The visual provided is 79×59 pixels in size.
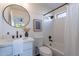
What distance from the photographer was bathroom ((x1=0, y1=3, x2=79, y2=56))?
201 cm

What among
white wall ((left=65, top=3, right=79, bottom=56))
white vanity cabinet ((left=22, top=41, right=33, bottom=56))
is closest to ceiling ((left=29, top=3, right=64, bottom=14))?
white wall ((left=65, top=3, right=79, bottom=56))

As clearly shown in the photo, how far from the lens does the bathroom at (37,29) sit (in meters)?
2.01

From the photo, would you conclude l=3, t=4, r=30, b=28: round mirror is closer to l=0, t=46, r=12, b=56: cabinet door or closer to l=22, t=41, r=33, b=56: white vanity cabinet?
l=22, t=41, r=33, b=56: white vanity cabinet

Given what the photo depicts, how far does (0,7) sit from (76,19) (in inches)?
72.0

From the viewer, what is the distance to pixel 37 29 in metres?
3.01

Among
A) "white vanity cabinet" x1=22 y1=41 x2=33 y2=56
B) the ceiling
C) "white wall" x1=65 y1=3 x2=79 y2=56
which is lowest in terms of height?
"white vanity cabinet" x1=22 y1=41 x2=33 y2=56

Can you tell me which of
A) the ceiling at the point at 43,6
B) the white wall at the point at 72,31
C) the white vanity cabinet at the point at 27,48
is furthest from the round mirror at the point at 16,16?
the white wall at the point at 72,31

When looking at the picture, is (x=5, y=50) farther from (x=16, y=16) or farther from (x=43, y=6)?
(x=43, y=6)

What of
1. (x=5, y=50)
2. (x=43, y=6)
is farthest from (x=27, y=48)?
(x=43, y=6)

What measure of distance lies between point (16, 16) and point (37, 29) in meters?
0.79

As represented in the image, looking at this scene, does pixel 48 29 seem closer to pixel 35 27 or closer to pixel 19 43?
pixel 35 27

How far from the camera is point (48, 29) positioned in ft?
11.2

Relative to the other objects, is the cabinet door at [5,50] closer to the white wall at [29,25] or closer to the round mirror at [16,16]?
the white wall at [29,25]

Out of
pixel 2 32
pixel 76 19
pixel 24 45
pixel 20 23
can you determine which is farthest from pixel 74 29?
pixel 2 32
